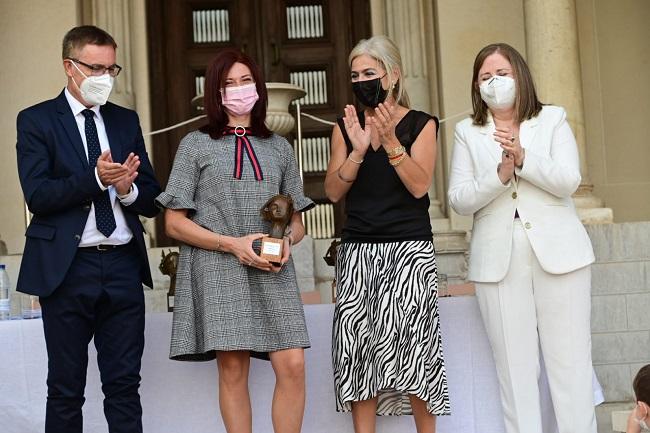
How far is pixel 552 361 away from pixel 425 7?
5601 millimetres

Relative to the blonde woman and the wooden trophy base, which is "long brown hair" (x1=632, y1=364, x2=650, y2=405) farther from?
the wooden trophy base

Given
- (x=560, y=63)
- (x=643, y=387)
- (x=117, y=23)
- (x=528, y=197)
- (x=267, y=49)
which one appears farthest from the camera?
(x=267, y=49)

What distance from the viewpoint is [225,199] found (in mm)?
4383

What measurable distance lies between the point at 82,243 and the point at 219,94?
0.77 meters

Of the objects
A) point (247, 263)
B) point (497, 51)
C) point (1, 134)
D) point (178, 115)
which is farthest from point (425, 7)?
point (247, 263)

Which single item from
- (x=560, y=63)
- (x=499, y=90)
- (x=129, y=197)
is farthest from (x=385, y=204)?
(x=560, y=63)

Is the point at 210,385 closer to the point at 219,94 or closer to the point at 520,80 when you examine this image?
the point at 219,94

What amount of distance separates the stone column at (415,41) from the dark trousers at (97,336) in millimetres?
5347

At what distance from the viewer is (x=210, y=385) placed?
16.2ft

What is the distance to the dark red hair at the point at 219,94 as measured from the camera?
4.38 metres

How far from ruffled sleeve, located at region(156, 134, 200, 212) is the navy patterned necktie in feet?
0.64

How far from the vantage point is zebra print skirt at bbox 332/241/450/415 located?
4441mm

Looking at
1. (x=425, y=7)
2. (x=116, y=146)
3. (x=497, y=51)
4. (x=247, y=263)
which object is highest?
(x=425, y=7)

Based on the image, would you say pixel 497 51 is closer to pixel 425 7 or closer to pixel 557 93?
pixel 557 93
